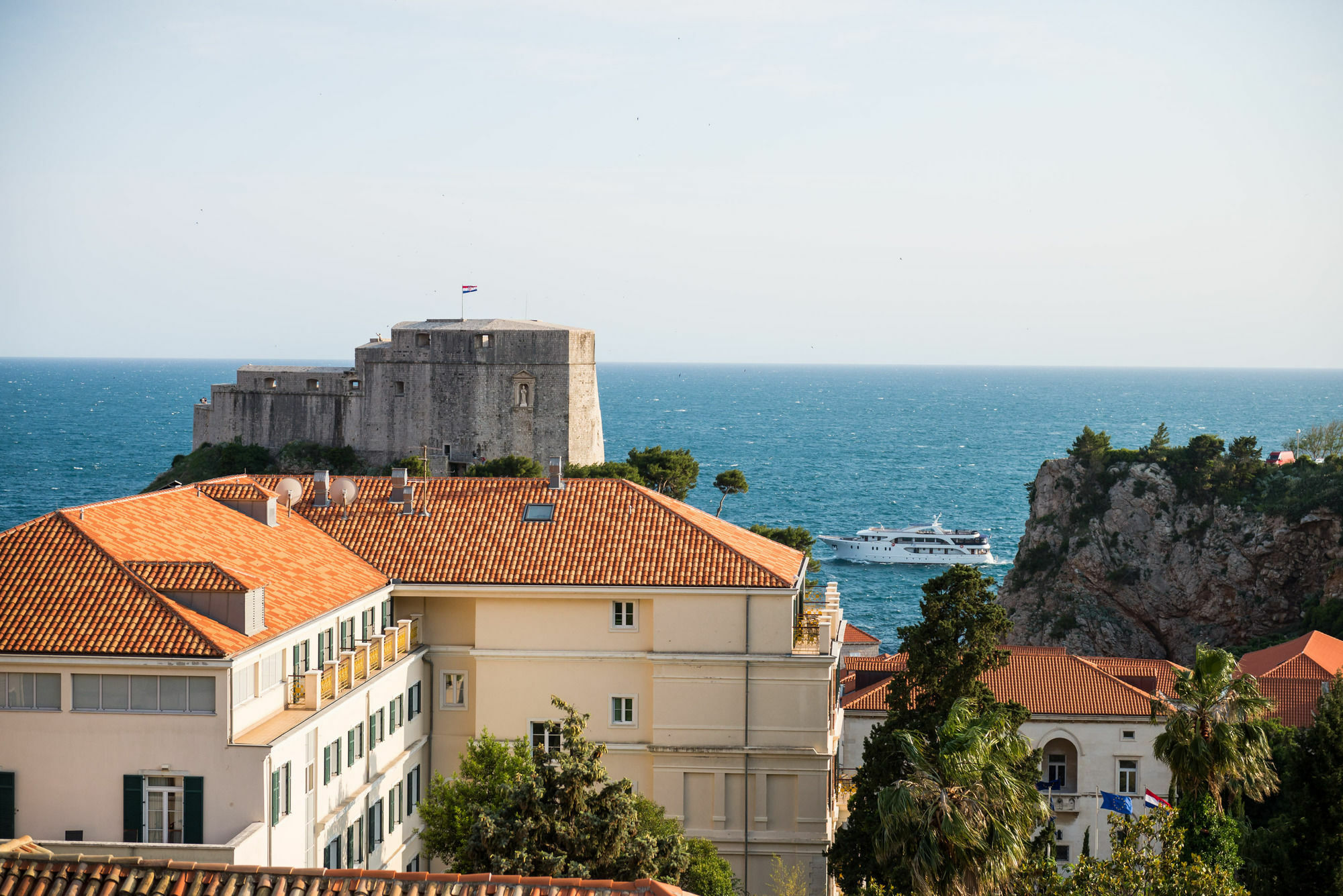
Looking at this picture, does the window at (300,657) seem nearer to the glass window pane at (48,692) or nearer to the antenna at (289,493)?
the glass window pane at (48,692)

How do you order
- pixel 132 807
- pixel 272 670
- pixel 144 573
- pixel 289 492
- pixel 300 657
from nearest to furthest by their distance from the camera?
pixel 132 807 < pixel 272 670 < pixel 144 573 < pixel 300 657 < pixel 289 492

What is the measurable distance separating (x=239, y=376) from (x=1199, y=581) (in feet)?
197

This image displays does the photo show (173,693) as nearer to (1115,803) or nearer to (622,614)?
(622,614)

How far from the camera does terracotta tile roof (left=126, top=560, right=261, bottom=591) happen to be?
24.5 metres

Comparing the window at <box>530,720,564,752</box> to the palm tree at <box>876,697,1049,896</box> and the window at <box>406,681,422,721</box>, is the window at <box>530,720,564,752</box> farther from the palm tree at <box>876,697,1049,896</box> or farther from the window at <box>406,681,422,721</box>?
the palm tree at <box>876,697,1049,896</box>

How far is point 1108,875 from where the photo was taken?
18.5m

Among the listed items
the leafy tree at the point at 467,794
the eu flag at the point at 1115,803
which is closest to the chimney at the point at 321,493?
the leafy tree at the point at 467,794

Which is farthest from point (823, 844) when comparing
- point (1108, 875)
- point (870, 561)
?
point (870, 561)

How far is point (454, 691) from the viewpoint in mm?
32812

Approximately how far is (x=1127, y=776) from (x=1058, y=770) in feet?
6.77

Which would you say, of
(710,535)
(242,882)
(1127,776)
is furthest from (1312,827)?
(242,882)

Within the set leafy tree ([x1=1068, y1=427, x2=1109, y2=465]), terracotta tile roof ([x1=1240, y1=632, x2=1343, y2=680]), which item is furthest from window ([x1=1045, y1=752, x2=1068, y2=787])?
leafy tree ([x1=1068, y1=427, x2=1109, y2=465])

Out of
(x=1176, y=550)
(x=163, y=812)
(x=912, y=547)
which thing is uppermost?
(x=163, y=812)

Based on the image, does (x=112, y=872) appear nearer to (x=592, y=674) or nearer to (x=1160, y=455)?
(x=592, y=674)
